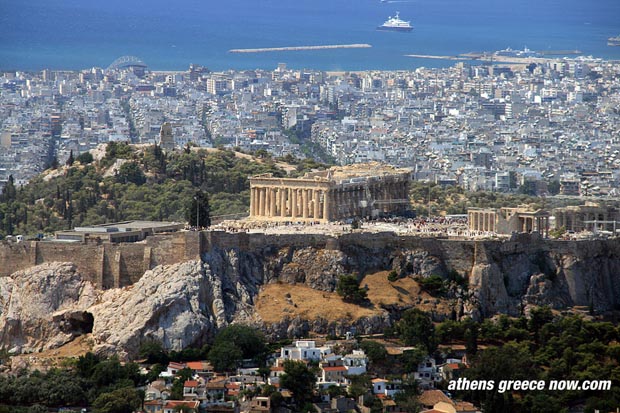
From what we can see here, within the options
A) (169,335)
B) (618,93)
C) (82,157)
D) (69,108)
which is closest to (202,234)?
(169,335)

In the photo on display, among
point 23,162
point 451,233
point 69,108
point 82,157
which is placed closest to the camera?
point 451,233

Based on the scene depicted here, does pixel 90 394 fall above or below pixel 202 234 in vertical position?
below

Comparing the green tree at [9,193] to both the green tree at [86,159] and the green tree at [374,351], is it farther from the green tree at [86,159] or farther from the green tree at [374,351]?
the green tree at [374,351]

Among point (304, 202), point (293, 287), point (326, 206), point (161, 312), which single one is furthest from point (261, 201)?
point (161, 312)

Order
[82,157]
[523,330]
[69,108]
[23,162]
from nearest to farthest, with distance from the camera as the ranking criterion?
[523,330], [82,157], [23,162], [69,108]

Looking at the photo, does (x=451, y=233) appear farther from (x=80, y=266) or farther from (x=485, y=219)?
(x=80, y=266)

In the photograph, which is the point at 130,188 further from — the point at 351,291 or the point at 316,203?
the point at 351,291

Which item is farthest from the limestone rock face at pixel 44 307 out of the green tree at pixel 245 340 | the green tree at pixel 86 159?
the green tree at pixel 86 159
